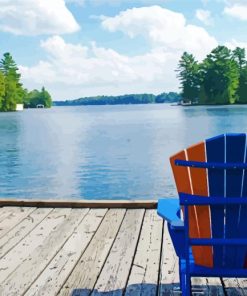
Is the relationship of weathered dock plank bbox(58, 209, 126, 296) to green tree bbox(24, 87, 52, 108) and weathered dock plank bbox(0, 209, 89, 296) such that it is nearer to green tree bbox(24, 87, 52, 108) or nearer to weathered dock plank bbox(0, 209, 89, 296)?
weathered dock plank bbox(0, 209, 89, 296)

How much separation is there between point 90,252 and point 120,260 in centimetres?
32

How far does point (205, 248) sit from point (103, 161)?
25643 millimetres

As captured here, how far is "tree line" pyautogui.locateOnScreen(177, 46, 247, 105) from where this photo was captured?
339 feet

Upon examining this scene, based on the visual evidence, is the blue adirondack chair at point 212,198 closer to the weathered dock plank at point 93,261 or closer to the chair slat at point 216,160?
the chair slat at point 216,160

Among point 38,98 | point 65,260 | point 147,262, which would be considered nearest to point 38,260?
point 65,260

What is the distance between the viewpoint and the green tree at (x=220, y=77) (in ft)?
337

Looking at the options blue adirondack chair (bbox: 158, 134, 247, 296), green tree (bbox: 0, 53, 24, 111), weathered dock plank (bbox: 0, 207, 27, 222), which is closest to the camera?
blue adirondack chair (bbox: 158, 134, 247, 296)

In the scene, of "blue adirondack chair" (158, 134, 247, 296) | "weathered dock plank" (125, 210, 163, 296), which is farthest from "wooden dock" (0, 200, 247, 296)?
"blue adirondack chair" (158, 134, 247, 296)

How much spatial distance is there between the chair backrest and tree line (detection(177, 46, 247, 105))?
101 meters

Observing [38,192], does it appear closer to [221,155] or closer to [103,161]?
[103,161]

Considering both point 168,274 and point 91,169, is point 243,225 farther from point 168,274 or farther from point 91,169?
point 91,169

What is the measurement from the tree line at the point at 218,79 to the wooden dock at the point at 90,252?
325 ft

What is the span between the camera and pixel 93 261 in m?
3.77

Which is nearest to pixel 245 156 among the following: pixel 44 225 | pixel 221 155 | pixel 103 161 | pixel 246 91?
pixel 221 155
